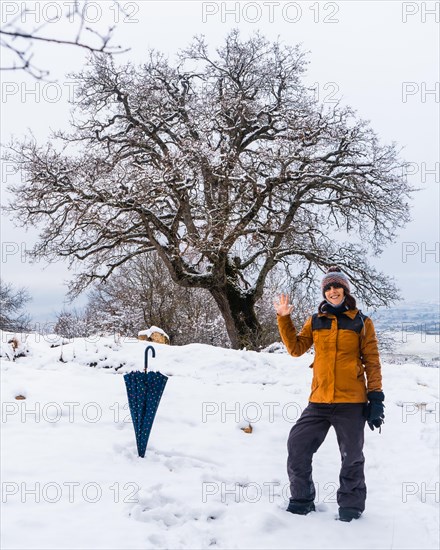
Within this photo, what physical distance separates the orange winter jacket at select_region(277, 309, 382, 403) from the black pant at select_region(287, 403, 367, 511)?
0.11 m

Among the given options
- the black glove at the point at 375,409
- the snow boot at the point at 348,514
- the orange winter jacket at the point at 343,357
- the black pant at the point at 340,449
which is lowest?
the snow boot at the point at 348,514

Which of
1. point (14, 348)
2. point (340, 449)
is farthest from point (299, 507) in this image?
point (14, 348)

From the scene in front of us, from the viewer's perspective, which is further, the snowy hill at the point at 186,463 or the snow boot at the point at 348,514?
the snow boot at the point at 348,514

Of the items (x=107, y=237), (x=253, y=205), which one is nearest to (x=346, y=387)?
(x=253, y=205)

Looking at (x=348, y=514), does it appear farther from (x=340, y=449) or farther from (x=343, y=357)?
(x=343, y=357)

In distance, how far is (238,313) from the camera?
51.3 feet

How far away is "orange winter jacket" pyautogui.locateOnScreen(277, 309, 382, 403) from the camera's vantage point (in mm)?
4312

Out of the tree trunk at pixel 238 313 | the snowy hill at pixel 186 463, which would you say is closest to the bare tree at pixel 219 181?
the tree trunk at pixel 238 313

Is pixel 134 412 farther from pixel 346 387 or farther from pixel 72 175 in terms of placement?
pixel 72 175

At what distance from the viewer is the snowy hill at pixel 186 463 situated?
3.76m

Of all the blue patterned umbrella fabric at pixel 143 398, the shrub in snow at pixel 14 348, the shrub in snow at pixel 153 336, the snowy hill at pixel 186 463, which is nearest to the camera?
the snowy hill at pixel 186 463

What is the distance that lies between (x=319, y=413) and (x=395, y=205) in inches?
490

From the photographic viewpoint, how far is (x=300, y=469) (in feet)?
14.1

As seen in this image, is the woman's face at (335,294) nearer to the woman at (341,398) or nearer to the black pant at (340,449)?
the woman at (341,398)
